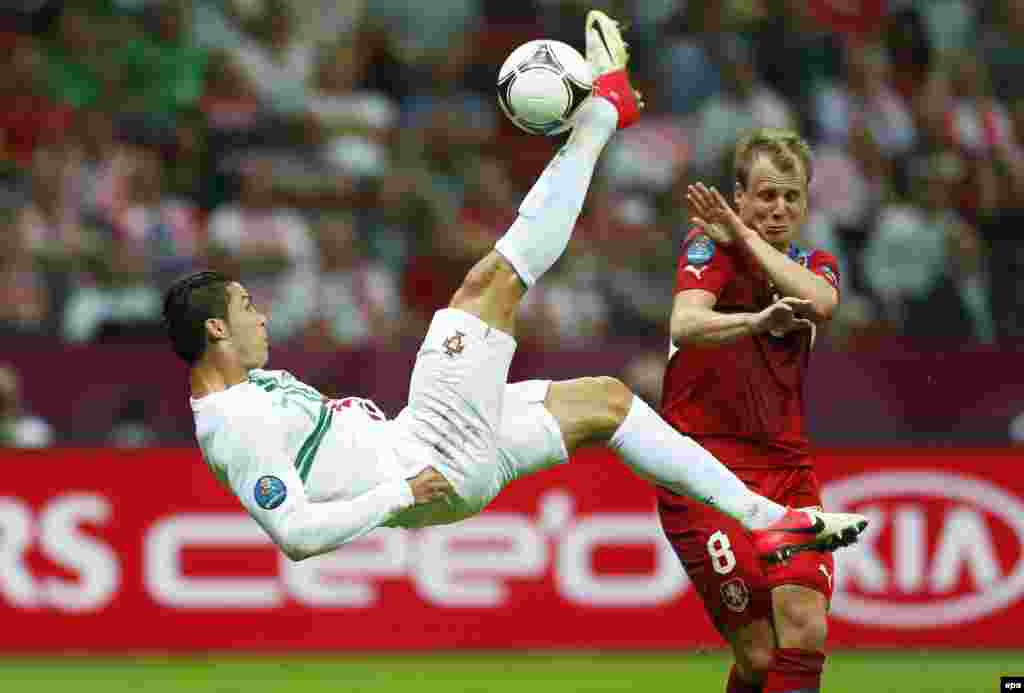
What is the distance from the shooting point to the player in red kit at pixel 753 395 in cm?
682

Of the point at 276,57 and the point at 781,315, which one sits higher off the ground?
the point at 276,57

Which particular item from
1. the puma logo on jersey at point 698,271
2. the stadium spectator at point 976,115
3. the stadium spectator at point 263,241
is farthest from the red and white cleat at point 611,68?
the stadium spectator at point 976,115

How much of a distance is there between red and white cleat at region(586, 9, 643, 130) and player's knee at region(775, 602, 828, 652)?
6.44ft

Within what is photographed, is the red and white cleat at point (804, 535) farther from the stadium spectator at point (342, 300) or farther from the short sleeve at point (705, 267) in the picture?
the stadium spectator at point (342, 300)

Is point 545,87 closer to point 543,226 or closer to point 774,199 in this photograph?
point 543,226

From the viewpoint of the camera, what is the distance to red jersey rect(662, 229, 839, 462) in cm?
706

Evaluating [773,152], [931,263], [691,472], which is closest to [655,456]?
[691,472]

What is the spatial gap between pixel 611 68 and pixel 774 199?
869mm

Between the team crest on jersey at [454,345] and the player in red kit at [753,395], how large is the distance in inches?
30.6

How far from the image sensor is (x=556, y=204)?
7.05 metres

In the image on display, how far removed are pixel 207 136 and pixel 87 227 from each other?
1.22 meters

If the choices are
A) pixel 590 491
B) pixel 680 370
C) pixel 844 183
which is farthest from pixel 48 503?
pixel 844 183

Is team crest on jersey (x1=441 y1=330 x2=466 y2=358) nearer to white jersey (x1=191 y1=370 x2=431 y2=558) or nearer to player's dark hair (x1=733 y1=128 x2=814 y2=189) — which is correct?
white jersey (x1=191 y1=370 x2=431 y2=558)

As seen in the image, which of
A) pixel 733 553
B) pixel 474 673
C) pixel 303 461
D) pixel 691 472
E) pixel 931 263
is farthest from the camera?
pixel 931 263
